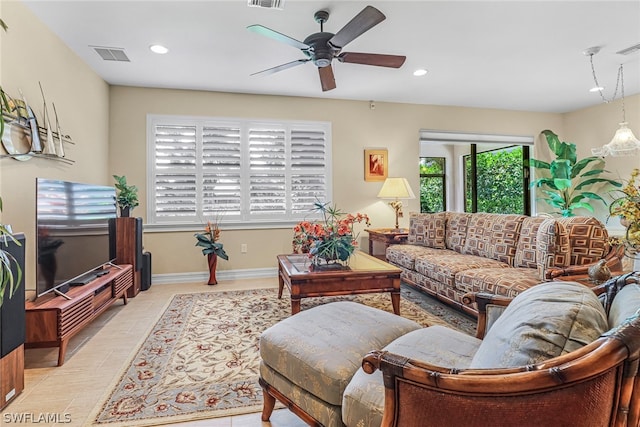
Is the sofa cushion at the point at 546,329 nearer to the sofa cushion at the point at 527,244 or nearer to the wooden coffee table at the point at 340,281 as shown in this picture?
the wooden coffee table at the point at 340,281

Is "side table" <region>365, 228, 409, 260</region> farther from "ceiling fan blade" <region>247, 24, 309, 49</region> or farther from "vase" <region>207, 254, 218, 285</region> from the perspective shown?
"ceiling fan blade" <region>247, 24, 309, 49</region>

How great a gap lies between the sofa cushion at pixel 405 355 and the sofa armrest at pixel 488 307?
0.08 meters

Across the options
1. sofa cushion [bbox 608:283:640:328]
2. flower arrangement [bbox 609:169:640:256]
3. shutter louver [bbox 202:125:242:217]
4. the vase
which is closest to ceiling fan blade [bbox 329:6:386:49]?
flower arrangement [bbox 609:169:640:256]

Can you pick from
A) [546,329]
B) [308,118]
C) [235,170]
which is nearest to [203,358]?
[546,329]

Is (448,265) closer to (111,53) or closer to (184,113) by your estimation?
(184,113)

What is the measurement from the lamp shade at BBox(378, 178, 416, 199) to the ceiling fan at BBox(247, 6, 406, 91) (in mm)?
2160

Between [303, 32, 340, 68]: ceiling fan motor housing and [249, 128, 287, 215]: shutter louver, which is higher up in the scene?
[303, 32, 340, 68]: ceiling fan motor housing

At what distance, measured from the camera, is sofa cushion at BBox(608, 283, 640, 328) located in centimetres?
90

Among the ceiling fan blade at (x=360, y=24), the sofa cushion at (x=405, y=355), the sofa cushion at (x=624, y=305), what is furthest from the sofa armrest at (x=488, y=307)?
the ceiling fan blade at (x=360, y=24)

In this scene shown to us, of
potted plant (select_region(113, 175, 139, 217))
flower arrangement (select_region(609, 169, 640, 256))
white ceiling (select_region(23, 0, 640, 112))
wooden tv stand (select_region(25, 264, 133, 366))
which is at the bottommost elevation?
wooden tv stand (select_region(25, 264, 133, 366))

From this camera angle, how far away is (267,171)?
189 inches

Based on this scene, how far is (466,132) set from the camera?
5500 mm

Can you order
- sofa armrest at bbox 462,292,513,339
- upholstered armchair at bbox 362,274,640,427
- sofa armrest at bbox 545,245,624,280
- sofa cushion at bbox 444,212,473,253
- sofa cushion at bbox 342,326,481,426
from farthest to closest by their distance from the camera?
sofa cushion at bbox 444,212,473,253 < sofa armrest at bbox 545,245,624,280 < sofa armrest at bbox 462,292,513,339 < sofa cushion at bbox 342,326,481,426 < upholstered armchair at bbox 362,274,640,427

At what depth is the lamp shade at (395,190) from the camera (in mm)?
4750
